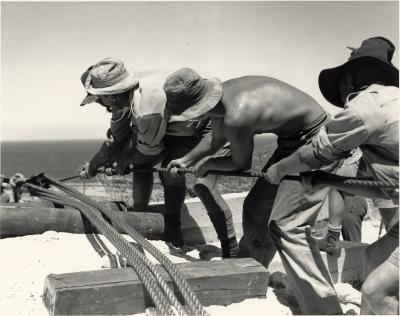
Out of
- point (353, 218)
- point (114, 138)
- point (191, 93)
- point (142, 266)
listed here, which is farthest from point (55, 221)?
point (353, 218)

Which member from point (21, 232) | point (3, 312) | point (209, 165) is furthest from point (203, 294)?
point (21, 232)

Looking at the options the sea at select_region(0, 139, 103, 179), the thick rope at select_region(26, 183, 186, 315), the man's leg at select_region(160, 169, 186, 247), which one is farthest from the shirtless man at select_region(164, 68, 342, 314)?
the sea at select_region(0, 139, 103, 179)

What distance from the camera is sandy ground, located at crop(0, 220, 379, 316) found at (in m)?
3.31

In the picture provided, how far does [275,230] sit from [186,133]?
64.1 inches

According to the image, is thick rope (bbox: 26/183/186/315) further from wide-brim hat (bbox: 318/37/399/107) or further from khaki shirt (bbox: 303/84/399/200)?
wide-brim hat (bbox: 318/37/399/107)

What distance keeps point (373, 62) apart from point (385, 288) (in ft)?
4.05

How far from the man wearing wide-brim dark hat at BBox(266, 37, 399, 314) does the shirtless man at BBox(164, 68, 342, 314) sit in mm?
406

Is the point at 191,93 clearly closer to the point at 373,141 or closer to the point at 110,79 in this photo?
the point at 373,141

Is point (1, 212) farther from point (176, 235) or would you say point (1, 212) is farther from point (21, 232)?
point (176, 235)

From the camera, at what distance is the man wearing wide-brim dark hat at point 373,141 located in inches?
97.1

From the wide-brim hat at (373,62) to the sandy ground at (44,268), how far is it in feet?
5.20

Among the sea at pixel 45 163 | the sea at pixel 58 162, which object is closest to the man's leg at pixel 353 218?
the sea at pixel 58 162

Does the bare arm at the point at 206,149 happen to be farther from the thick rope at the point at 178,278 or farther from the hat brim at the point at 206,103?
the thick rope at the point at 178,278

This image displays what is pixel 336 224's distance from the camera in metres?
5.12
